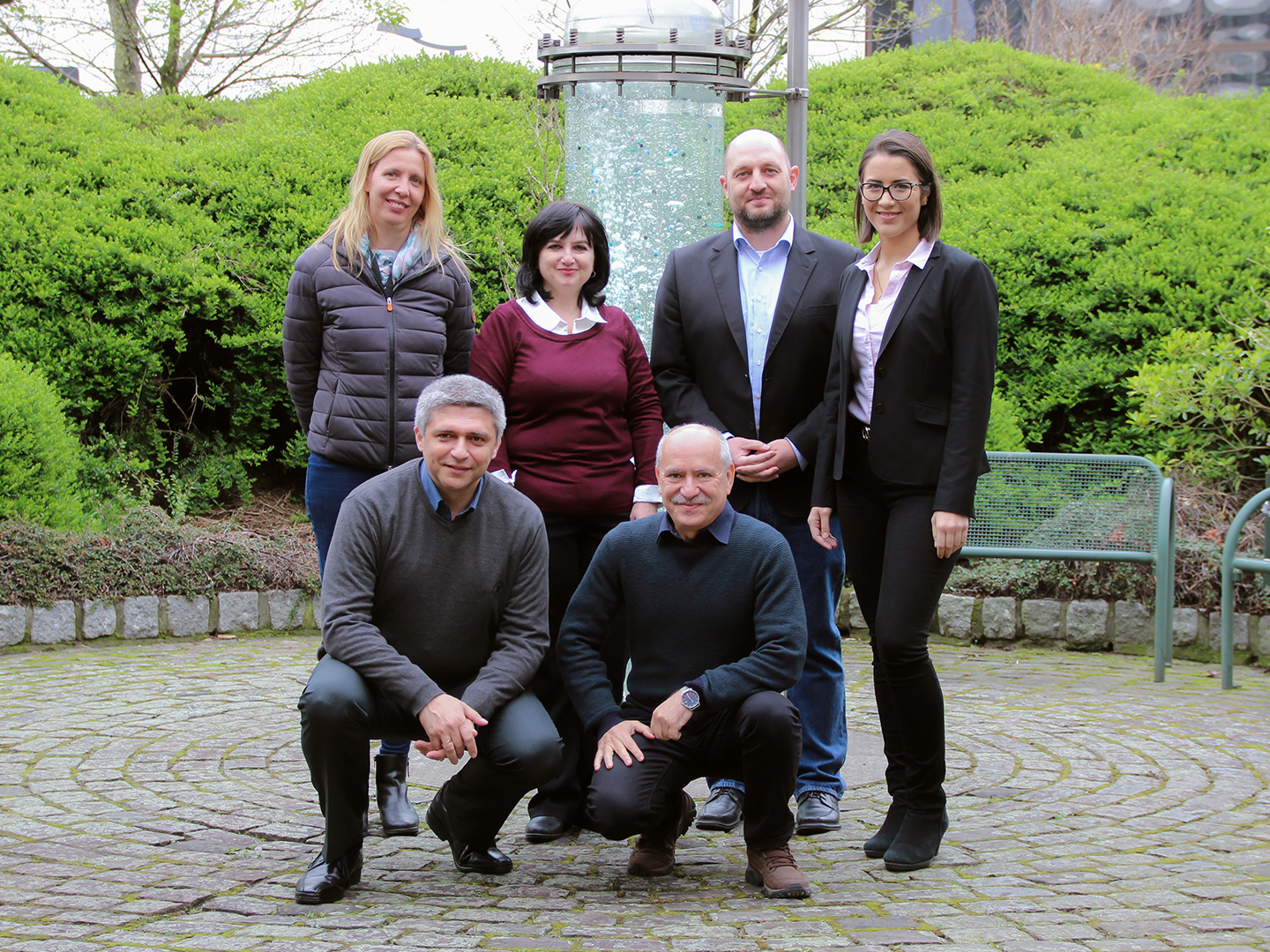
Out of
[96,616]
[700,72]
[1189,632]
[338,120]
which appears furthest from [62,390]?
[1189,632]

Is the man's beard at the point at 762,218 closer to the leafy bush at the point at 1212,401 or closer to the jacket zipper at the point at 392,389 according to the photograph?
the jacket zipper at the point at 392,389

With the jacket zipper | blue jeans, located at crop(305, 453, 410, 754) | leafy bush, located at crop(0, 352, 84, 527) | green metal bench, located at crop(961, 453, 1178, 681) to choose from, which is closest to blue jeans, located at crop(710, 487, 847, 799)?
the jacket zipper

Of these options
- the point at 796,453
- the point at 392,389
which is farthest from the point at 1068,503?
the point at 392,389

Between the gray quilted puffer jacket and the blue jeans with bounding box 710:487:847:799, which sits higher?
the gray quilted puffer jacket

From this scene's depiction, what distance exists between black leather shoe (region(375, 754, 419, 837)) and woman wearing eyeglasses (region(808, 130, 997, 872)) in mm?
1440

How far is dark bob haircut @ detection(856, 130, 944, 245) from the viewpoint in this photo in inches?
154

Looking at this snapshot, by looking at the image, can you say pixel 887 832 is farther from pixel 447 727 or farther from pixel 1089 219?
pixel 1089 219

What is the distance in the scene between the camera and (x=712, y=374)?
444 centimetres

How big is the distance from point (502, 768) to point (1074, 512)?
13.6ft

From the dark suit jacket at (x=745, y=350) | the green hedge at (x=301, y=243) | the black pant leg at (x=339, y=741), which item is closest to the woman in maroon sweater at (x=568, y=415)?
the dark suit jacket at (x=745, y=350)

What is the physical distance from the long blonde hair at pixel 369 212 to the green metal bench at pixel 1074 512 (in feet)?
11.6

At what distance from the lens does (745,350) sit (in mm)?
4379

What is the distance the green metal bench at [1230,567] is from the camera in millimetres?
6062

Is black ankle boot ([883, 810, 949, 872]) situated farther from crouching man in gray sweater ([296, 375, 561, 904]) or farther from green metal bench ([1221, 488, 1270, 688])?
green metal bench ([1221, 488, 1270, 688])
